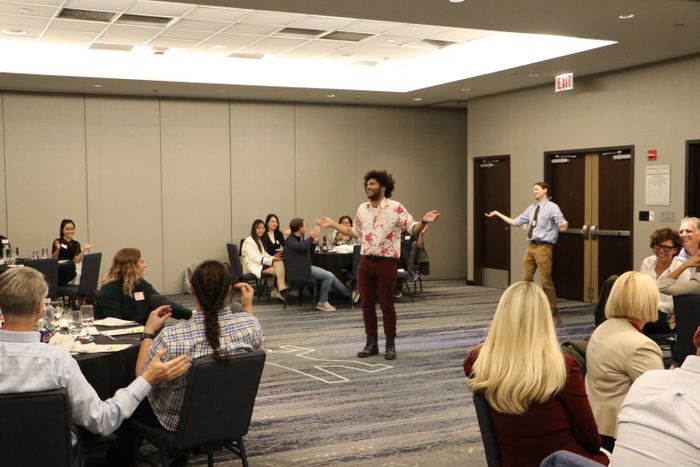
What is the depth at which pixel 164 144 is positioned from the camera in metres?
13.3

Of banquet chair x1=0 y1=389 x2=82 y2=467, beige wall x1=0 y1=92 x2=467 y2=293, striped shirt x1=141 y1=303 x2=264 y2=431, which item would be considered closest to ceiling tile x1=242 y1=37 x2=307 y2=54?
beige wall x1=0 y1=92 x2=467 y2=293

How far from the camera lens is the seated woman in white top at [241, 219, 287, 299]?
38.8 feet

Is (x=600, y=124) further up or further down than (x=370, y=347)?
further up

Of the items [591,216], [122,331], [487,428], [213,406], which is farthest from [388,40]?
[487,428]

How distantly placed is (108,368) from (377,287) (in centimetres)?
369

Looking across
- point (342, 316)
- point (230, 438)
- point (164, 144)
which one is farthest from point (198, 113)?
point (230, 438)

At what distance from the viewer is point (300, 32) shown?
9.94 m

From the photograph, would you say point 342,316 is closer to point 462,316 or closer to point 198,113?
point 462,316

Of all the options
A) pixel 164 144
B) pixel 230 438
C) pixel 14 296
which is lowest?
pixel 230 438

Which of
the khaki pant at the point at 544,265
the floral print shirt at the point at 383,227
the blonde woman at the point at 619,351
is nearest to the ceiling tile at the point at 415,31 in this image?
Result: the floral print shirt at the point at 383,227

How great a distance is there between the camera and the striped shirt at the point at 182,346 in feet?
Answer: 12.5

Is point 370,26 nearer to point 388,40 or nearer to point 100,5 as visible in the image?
point 388,40

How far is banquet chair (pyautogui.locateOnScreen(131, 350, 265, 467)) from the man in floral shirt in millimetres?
3734

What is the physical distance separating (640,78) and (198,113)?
7.17 meters
